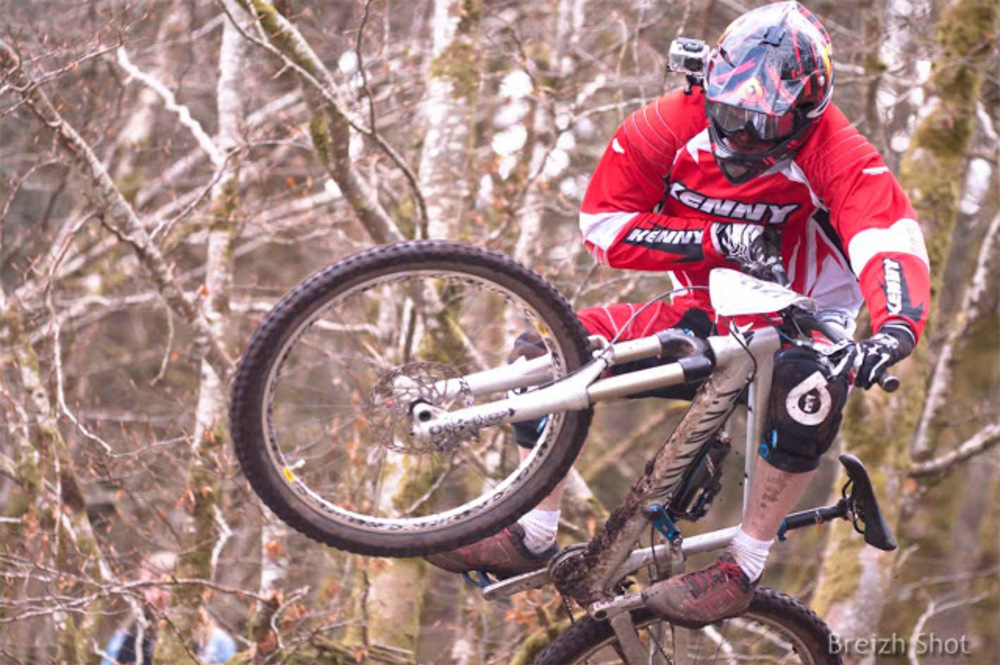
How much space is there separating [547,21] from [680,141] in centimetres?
612

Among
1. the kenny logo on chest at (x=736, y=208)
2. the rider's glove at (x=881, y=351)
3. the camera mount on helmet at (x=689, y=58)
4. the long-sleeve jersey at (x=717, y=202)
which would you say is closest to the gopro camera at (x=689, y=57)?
the camera mount on helmet at (x=689, y=58)

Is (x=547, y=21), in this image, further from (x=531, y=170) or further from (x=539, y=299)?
(x=539, y=299)

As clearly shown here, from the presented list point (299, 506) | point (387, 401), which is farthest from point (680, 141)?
point (299, 506)

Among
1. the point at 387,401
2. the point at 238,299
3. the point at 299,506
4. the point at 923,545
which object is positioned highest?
the point at 238,299

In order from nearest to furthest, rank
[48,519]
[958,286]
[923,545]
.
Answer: [48,519] → [923,545] → [958,286]

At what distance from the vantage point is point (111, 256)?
31.5ft

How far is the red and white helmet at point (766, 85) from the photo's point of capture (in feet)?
11.9

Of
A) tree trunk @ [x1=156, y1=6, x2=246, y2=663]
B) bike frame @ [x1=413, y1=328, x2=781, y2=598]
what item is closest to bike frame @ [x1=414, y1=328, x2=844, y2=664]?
bike frame @ [x1=413, y1=328, x2=781, y2=598]

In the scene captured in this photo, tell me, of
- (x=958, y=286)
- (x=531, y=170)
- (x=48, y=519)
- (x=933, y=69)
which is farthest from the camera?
(x=958, y=286)

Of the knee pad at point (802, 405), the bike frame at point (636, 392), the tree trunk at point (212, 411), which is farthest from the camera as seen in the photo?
the tree trunk at point (212, 411)

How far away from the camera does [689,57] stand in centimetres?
383

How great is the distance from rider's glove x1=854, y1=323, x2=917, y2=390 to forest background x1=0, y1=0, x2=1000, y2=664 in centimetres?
258

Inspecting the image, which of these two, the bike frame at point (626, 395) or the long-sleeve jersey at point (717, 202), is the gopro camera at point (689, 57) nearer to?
the long-sleeve jersey at point (717, 202)

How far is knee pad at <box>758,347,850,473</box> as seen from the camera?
3.68 m
